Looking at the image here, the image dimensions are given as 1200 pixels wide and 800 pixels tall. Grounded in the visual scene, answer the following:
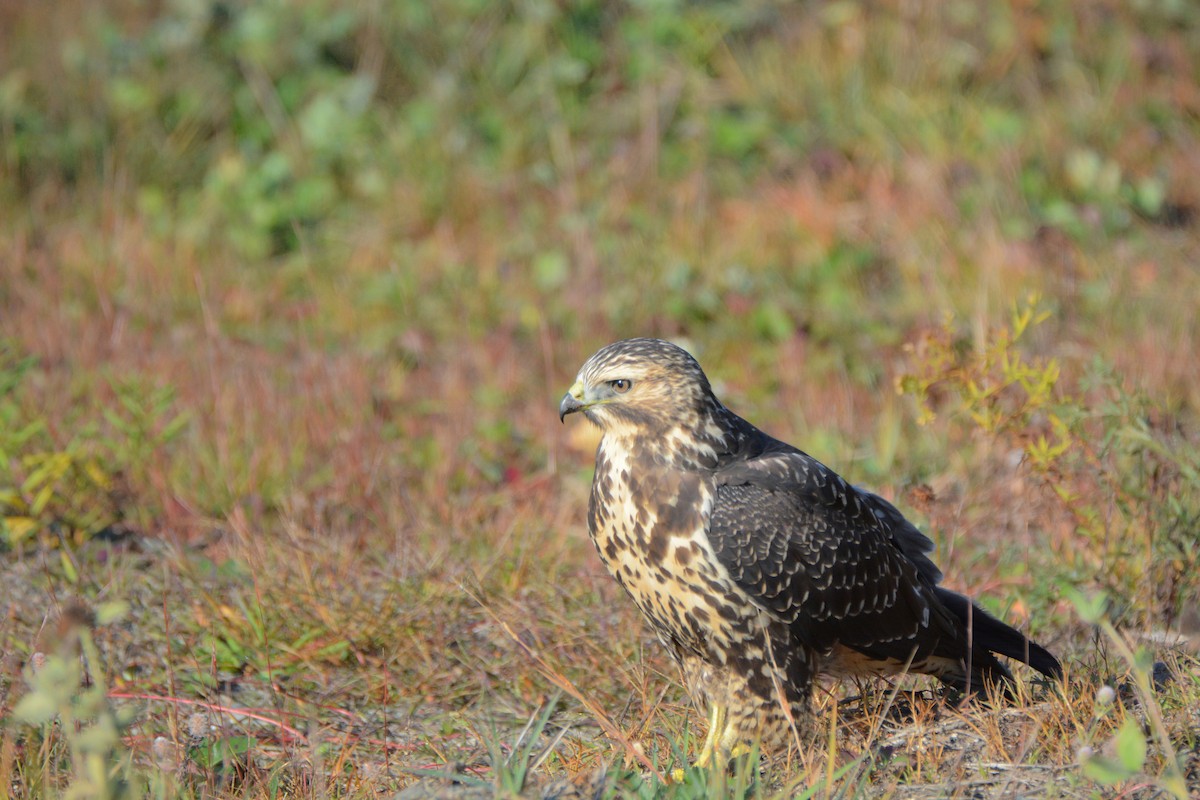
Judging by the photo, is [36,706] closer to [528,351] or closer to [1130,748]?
[1130,748]

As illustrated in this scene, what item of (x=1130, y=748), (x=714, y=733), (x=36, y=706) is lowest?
(x=714, y=733)

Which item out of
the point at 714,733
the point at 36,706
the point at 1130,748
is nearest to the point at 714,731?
the point at 714,733

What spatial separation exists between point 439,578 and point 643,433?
1.15 m

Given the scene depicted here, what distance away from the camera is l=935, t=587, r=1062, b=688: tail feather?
11.6 feet

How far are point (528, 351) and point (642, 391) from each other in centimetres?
323

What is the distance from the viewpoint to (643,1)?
8695mm

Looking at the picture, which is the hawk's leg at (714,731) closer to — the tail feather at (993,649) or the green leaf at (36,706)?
the tail feather at (993,649)

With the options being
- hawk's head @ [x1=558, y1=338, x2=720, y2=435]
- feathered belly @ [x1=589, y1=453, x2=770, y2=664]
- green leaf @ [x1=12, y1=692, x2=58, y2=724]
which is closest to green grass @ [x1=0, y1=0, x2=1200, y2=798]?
green leaf @ [x1=12, y1=692, x2=58, y2=724]

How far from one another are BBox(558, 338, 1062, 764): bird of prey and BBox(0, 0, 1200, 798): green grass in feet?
0.49

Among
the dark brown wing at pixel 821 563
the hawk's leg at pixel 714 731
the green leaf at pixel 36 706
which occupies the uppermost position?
the green leaf at pixel 36 706

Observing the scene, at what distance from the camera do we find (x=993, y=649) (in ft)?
11.9

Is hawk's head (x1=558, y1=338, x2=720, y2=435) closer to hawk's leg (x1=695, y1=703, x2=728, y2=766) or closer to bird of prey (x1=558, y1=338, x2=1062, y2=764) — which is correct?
bird of prey (x1=558, y1=338, x2=1062, y2=764)

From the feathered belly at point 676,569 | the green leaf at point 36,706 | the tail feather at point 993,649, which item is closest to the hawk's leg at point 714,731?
the feathered belly at point 676,569

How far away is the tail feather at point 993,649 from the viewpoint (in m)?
3.54
